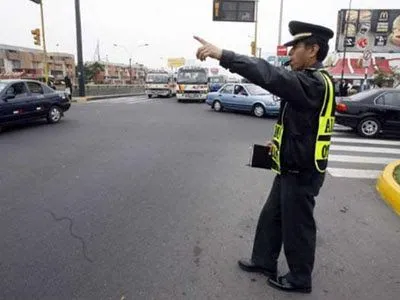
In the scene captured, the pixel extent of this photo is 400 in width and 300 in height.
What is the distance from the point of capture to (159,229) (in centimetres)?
411

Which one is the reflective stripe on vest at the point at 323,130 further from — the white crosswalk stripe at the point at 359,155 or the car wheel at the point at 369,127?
the car wheel at the point at 369,127

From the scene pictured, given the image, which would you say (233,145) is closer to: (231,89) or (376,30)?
(231,89)

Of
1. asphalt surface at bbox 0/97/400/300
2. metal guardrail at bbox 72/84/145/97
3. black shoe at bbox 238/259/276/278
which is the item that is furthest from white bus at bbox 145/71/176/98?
black shoe at bbox 238/259/276/278

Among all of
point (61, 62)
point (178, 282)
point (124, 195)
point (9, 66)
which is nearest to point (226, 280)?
point (178, 282)

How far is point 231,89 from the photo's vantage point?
17672mm

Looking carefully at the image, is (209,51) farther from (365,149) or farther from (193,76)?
(193,76)

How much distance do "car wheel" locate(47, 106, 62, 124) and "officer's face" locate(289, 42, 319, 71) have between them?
11.5m

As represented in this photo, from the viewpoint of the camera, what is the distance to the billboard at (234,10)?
22438 millimetres

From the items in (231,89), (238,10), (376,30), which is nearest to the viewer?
(231,89)

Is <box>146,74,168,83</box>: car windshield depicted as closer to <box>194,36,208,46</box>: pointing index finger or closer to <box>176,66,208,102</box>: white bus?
<box>176,66,208,102</box>: white bus

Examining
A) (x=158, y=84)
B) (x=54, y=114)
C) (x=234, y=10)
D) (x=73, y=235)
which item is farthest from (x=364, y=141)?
(x=158, y=84)

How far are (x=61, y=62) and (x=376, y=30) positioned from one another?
84.7 metres

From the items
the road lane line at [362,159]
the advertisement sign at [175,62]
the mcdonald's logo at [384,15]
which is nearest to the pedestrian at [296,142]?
the road lane line at [362,159]

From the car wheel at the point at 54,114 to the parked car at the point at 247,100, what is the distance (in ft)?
25.3
